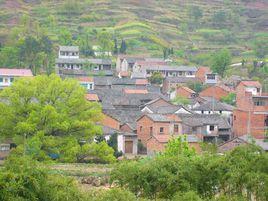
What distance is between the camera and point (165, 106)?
40.1 m

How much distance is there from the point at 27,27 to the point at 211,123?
3539cm

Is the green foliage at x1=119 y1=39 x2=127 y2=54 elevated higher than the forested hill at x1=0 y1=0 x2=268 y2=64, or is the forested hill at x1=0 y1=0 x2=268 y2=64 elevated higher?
the forested hill at x1=0 y1=0 x2=268 y2=64

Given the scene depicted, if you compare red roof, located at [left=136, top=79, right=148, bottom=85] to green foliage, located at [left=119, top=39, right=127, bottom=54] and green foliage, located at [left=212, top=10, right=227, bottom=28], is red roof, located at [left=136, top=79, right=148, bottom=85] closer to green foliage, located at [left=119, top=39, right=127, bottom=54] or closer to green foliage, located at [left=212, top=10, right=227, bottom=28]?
green foliage, located at [left=119, top=39, right=127, bottom=54]

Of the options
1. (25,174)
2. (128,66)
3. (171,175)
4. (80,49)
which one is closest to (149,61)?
(128,66)

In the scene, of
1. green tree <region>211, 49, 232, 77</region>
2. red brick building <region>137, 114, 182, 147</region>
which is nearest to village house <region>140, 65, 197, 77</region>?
green tree <region>211, 49, 232, 77</region>

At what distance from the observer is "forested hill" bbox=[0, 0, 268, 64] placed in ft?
238

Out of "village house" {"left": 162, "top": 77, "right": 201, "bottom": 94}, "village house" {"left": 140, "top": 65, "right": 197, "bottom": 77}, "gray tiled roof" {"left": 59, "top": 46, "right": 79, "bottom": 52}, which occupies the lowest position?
"village house" {"left": 162, "top": 77, "right": 201, "bottom": 94}

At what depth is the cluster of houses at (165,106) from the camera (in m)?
35.3

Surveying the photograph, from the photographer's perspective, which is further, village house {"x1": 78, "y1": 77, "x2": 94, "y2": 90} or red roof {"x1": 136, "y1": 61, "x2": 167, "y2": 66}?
red roof {"x1": 136, "y1": 61, "x2": 167, "y2": 66}

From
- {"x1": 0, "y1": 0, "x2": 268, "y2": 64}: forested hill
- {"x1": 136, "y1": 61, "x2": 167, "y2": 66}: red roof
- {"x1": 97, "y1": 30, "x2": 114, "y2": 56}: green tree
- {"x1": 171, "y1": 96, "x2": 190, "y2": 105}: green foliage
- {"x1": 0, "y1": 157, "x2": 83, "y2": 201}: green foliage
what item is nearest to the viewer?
{"x1": 0, "y1": 157, "x2": 83, "y2": 201}: green foliage

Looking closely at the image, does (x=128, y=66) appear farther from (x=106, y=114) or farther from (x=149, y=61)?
(x=106, y=114)

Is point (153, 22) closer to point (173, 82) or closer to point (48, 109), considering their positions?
point (173, 82)

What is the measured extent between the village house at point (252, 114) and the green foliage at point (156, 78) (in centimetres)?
1724

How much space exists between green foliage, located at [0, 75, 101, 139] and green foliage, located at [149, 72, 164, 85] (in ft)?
76.7
